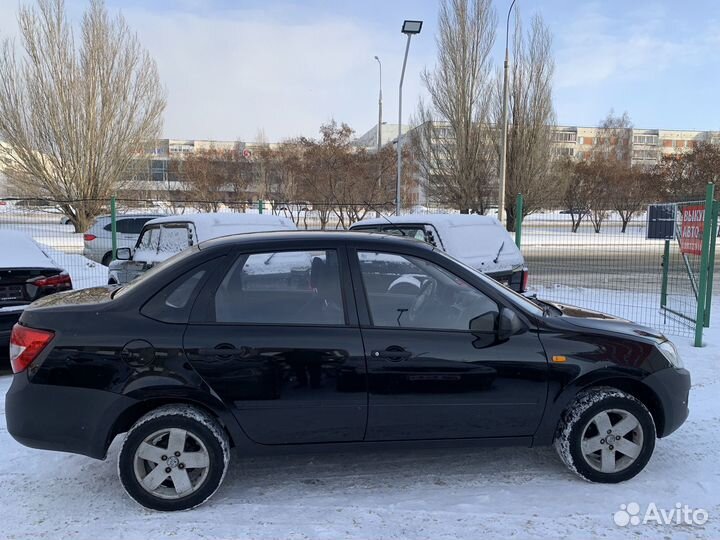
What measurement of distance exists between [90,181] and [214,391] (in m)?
26.8

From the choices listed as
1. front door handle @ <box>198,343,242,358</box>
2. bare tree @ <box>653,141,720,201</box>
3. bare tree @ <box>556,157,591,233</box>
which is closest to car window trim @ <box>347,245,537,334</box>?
front door handle @ <box>198,343,242,358</box>

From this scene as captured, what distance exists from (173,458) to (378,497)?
1.23m

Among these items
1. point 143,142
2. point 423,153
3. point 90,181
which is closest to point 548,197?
point 423,153

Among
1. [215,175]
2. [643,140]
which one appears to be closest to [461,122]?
[215,175]

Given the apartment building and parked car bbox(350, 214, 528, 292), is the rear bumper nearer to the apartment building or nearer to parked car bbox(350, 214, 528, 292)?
parked car bbox(350, 214, 528, 292)

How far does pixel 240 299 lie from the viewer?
3166mm

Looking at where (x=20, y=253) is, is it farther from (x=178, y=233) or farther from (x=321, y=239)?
(x=321, y=239)

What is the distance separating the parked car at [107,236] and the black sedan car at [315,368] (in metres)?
10.7

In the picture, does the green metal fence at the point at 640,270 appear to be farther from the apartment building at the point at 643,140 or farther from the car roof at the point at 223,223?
the apartment building at the point at 643,140

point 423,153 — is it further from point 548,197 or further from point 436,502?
point 436,502

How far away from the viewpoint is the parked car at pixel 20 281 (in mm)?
5391

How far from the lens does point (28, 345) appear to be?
302 cm

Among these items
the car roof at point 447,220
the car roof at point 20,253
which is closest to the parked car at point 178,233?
the car roof at point 20,253

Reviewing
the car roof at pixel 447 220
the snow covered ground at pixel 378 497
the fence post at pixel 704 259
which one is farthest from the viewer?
the car roof at pixel 447 220
